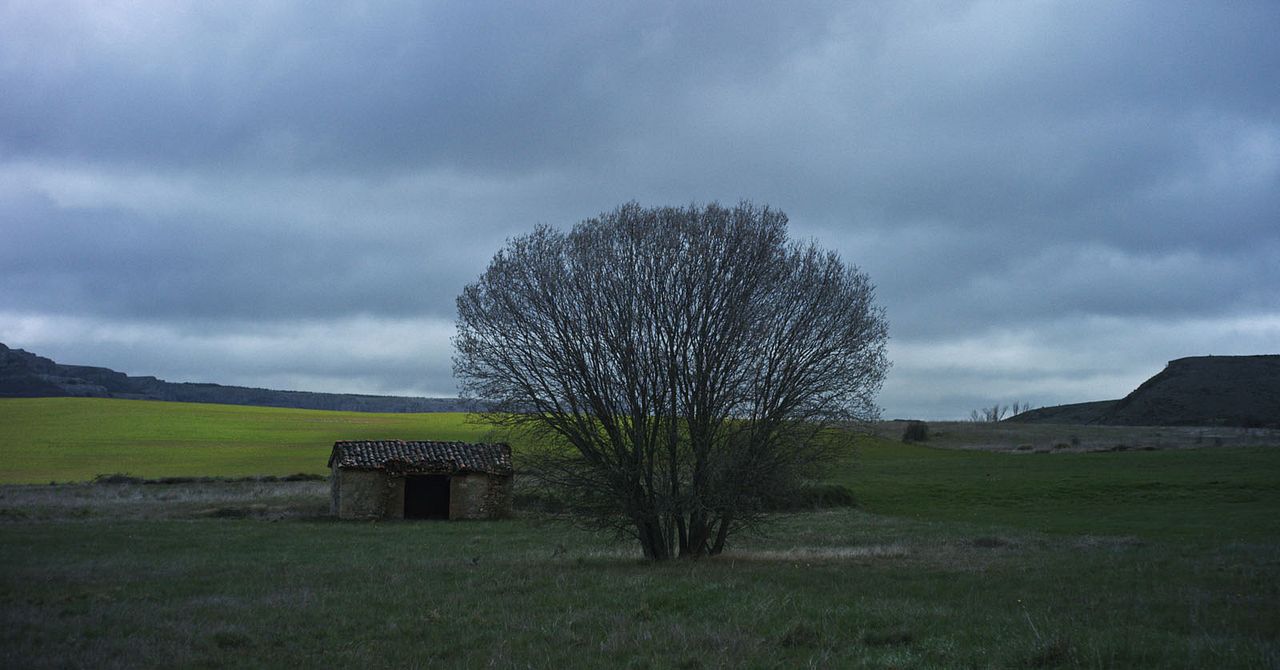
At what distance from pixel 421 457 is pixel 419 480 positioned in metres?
3.10

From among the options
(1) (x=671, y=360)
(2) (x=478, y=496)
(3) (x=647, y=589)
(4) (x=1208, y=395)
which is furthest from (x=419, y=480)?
(4) (x=1208, y=395)

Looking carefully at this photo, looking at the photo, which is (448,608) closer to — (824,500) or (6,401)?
(824,500)

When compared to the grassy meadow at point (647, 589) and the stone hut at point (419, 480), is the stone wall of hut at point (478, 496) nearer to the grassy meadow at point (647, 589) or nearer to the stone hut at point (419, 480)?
the stone hut at point (419, 480)

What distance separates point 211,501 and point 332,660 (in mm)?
41679

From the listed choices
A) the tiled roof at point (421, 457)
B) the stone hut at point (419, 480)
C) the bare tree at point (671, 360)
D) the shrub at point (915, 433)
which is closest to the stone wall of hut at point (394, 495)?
the stone hut at point (419, 480)

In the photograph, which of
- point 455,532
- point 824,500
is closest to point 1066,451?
point 824,500

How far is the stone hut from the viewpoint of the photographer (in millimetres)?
44719

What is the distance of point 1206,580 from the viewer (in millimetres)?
16578

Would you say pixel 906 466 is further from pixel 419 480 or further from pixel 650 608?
pixel 650 608

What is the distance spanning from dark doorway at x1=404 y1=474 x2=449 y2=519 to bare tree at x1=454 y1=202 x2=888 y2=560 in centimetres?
2957

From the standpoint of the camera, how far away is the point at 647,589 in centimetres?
1521

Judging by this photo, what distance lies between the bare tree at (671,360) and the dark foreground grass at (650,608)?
88.3 inches

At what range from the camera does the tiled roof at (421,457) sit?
45.6 m

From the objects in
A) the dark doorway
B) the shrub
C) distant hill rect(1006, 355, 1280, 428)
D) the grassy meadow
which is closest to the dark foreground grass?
the grassy meadow
